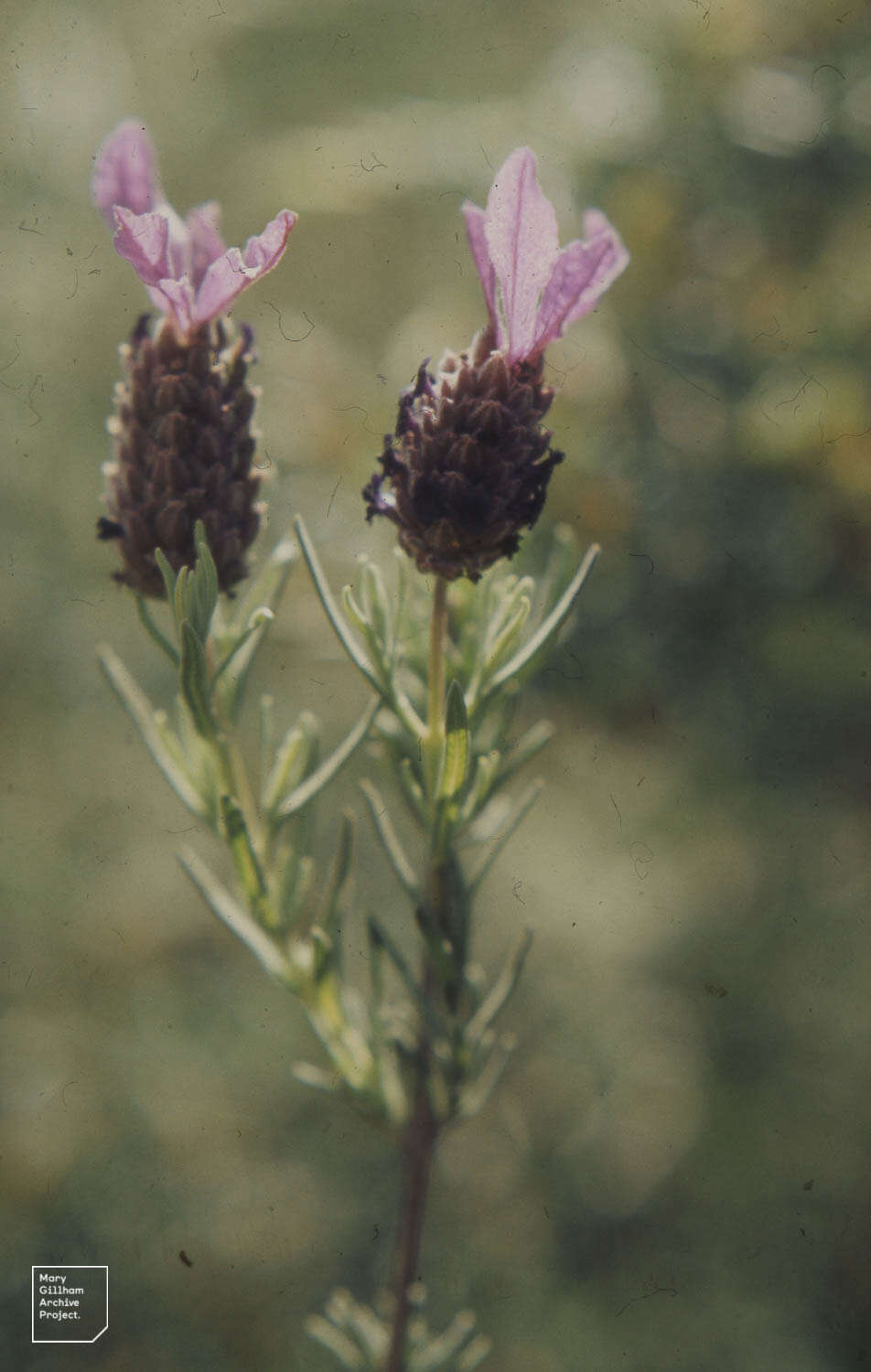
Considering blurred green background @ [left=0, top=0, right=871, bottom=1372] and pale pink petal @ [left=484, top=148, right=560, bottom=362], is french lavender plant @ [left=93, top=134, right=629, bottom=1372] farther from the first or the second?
blurred green background @ [left=0, top=0, right=871, bottom=1372]

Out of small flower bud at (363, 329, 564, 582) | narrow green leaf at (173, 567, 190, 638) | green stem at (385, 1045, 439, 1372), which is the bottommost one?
green stem at (385, 1045, 439, 1372)

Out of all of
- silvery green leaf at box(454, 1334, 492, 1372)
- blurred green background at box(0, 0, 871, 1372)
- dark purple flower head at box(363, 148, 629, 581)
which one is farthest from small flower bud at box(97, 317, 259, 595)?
silvery green leaf at box(454, 1334, 492, 1372)

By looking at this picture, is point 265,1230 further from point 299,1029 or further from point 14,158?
point 14,158

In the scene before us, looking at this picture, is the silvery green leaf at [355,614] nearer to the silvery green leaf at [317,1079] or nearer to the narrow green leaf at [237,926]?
the narrow green leaf at [237,926]

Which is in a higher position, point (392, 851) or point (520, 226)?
point (520, 226)

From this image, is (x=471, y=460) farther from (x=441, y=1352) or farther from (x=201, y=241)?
(x=441, y=1352)

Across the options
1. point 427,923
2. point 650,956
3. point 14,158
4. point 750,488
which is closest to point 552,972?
point 650,956
